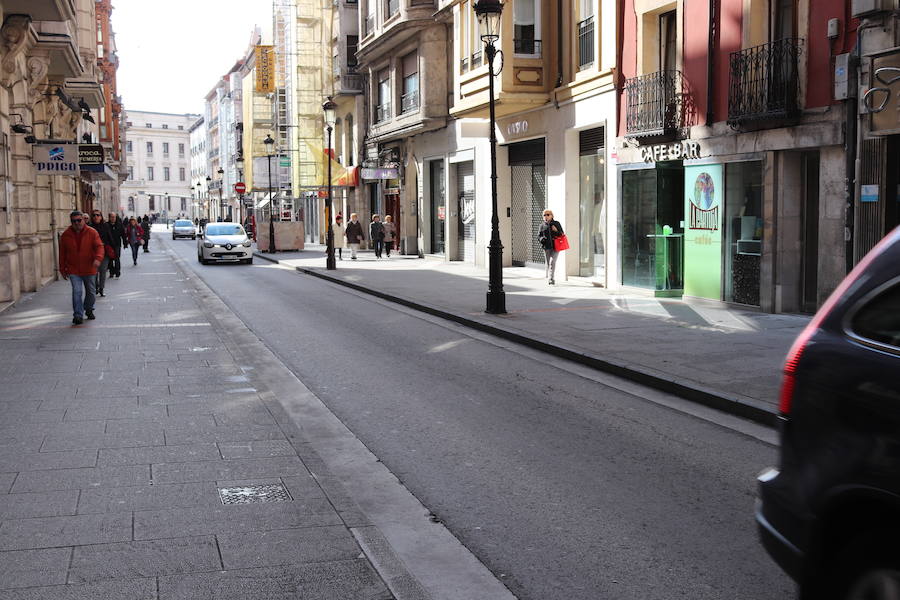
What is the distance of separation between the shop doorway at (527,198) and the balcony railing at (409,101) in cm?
765

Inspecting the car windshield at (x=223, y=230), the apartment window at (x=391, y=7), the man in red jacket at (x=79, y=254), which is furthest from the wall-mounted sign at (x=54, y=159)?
the apartment window at (x=391, y=7)

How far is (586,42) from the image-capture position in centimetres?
2112

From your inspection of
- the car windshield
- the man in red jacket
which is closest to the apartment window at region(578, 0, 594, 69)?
the man in red jacket

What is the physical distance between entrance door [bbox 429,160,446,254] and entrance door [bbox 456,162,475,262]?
2.00m

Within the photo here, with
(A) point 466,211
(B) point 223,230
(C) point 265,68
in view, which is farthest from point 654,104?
(C) point 265,68

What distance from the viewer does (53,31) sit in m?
21.7

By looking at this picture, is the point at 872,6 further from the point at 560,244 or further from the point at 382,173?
→ the point at 382,173

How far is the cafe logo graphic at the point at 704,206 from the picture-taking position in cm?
1614

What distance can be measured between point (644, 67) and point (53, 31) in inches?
533

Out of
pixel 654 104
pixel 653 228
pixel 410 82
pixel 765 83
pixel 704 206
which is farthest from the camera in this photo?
pixel 410 82

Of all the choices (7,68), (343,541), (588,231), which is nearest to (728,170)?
(588,231)

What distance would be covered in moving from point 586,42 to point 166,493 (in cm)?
1767

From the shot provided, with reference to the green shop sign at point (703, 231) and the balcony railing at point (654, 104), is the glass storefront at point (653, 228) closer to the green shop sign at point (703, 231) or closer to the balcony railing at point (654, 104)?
the green shop sign at point (703, 231)

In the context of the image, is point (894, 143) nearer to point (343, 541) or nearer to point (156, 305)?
point (343, 541)
